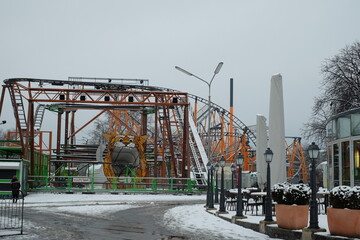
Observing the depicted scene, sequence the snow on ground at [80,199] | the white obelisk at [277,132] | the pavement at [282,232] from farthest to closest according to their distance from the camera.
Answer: the snow on ground at [80,199], the white obelisk at [277,132], the pavement at [282,232]

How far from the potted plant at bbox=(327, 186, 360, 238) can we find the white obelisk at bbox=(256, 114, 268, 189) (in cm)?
740

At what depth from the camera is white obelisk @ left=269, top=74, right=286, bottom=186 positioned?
1739 centimetres

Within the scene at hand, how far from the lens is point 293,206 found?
41.4ft

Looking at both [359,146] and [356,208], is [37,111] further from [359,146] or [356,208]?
[356,208]

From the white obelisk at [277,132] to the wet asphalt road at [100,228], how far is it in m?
4.30

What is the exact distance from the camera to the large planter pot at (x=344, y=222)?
10641 millimetres

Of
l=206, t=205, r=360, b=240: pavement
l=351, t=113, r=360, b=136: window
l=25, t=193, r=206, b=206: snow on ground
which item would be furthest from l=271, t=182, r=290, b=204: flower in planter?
l=25, t=193, r=206, b=206: snow on ground

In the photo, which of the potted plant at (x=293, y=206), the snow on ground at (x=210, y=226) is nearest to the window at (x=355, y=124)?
the snow on ground at (x=210, y=226)

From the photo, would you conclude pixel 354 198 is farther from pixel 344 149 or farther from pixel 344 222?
pixel 344 149

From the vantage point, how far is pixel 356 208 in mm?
10797

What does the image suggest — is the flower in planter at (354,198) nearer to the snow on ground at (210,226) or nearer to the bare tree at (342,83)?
the snow on ground at (210,226)

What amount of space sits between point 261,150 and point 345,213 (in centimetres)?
862

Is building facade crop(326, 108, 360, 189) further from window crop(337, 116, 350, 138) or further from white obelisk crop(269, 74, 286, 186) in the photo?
white obelisk crop(269, 74, 286, 186)

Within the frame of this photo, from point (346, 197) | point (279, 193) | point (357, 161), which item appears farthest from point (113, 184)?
point (346, 197)
